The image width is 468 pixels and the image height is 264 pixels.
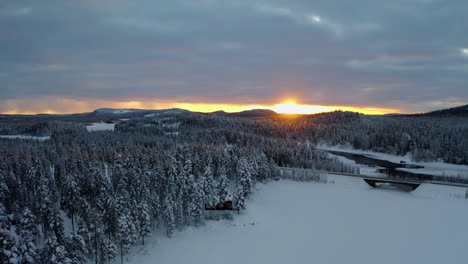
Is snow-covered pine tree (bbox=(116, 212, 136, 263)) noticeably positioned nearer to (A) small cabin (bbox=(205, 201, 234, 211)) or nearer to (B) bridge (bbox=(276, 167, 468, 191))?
(A) small cabin (bbox=(205, 201, 234, 211))

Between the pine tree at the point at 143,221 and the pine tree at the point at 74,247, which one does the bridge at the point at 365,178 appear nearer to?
the pine tree at the point at 143,221

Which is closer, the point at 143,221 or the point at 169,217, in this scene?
the point at 143,221

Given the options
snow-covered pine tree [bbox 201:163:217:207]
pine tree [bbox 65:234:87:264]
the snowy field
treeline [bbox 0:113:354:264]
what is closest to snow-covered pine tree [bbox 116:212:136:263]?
treeline [bbox 0:113:354:264]

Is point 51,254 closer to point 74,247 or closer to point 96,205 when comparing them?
point 74,247

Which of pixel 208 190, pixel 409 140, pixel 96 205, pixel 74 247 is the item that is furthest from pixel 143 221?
pixel 409 140

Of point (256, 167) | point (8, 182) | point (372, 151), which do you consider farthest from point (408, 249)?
point (372, 151)

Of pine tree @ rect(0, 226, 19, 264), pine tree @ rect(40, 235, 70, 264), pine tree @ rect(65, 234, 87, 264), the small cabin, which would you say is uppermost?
pine tree @ rect(0, 226, 19, 264)

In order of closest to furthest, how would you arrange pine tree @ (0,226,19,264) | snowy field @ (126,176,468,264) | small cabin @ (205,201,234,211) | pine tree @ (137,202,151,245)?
pine tree @ (0,226,19,264) < snowy field @ (126,176,468,264) < pine tree @ (137,202,151,245) < small cabin @ (205,201,234,211)

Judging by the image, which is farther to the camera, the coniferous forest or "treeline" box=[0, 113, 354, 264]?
the coniferous forest
